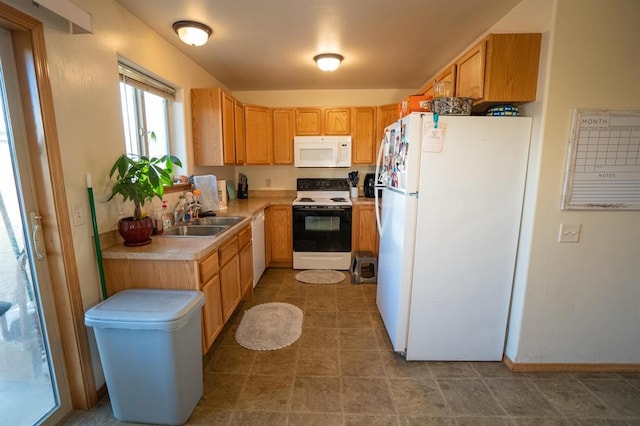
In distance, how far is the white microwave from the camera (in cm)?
406

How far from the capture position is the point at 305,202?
3846 millimetres

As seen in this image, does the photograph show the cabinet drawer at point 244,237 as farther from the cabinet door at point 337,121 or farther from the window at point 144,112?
the cabinet door at point 337,121

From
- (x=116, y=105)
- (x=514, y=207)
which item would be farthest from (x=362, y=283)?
(x=116, y=105)

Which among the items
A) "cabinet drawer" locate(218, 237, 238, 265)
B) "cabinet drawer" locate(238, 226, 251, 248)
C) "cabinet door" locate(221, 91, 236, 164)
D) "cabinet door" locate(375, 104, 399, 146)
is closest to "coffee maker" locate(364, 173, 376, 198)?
"cabinet door" locate(375, 104, 399, 146)

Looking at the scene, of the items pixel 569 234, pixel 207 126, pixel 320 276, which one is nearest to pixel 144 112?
pixel 207 126

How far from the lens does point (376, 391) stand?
71.8 inches

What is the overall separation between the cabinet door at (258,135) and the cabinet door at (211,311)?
7.74 ft

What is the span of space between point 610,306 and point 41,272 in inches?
137

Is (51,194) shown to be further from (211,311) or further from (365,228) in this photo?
(365,228)

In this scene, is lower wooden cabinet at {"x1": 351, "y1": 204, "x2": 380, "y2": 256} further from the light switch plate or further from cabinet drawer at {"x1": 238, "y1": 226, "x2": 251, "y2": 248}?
the light switch plate

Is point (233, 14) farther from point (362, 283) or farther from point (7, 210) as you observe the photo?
point (362, 283)

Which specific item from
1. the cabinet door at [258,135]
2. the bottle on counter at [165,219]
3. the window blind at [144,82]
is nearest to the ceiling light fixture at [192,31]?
the window blind at [144,82]

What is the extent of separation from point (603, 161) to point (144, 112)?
342 cm

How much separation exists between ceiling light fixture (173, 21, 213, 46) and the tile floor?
2.42 meters
